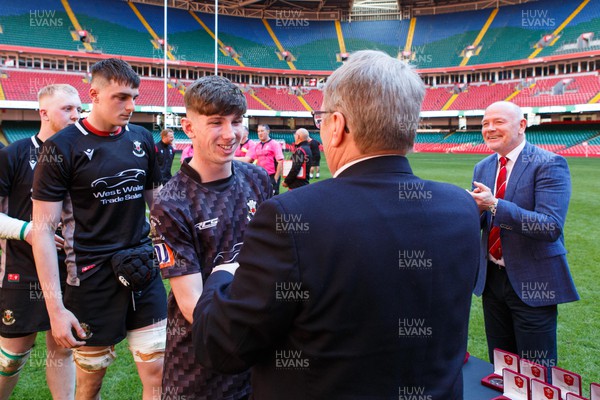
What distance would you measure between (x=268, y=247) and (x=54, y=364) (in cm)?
282

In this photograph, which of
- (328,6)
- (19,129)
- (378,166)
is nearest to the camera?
(378,166)

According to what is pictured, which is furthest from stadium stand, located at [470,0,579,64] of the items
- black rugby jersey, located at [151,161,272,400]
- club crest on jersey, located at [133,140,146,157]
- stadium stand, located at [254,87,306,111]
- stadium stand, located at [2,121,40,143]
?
black rugby jersey, located at [151,161,272,400]

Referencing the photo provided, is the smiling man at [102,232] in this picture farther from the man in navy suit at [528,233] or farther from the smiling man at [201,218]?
the man in navy suit at [528,233]

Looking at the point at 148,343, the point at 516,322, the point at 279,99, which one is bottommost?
the point at 148,343

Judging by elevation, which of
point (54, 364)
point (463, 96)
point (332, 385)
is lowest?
point (54, 364)

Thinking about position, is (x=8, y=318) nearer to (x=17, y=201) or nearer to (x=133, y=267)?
(x=17, y=201)

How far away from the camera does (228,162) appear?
211 centimetres

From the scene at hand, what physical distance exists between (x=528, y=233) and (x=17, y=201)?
3529 millimetres

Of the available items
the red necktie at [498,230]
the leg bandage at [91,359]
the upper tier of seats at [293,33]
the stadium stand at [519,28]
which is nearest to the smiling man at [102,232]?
the leg bandage at [91,359]

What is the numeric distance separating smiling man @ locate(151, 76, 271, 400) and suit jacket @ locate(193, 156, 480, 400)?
0.59 meters

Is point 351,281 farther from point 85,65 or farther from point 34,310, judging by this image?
point 85,65

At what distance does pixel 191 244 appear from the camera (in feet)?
6.22

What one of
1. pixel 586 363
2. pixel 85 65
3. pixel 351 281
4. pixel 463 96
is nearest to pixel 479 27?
pixel 463 96

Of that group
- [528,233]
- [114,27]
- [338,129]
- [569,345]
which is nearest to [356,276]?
[338,129]
